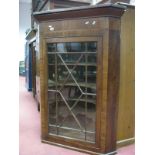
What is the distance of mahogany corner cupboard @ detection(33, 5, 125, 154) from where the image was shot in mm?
2174

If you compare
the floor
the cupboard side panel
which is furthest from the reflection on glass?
the cupboard side panel

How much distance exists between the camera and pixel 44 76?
258 centimetres

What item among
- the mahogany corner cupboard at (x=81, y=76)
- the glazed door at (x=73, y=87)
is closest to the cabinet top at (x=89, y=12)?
the mahogany corner cupboard at (x=81, y=76)

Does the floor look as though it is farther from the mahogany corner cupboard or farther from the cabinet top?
the cabinet top

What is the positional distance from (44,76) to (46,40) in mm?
422

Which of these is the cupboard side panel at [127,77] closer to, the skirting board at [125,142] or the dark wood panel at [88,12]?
the skirting board at [125,142]

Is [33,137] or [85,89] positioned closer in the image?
[85,89]

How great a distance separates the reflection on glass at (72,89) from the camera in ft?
7.59

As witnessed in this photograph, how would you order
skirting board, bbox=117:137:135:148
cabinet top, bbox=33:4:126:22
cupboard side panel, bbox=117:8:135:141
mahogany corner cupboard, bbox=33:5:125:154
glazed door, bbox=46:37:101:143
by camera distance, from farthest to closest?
skirting board, bbox=117:137:135:148, cupboard side panel, bbox=117:8:135:141, glazed door, bbox=46:37:101:143, mahogany corner cupboard, bbox=33:5:125:154, cabinet top, bbox=33:4:126:22

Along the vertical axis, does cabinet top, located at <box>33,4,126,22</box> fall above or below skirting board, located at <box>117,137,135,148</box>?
above

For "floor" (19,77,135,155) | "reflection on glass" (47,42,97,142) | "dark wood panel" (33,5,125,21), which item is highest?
"dark wood panel" (33,5,125,21)
